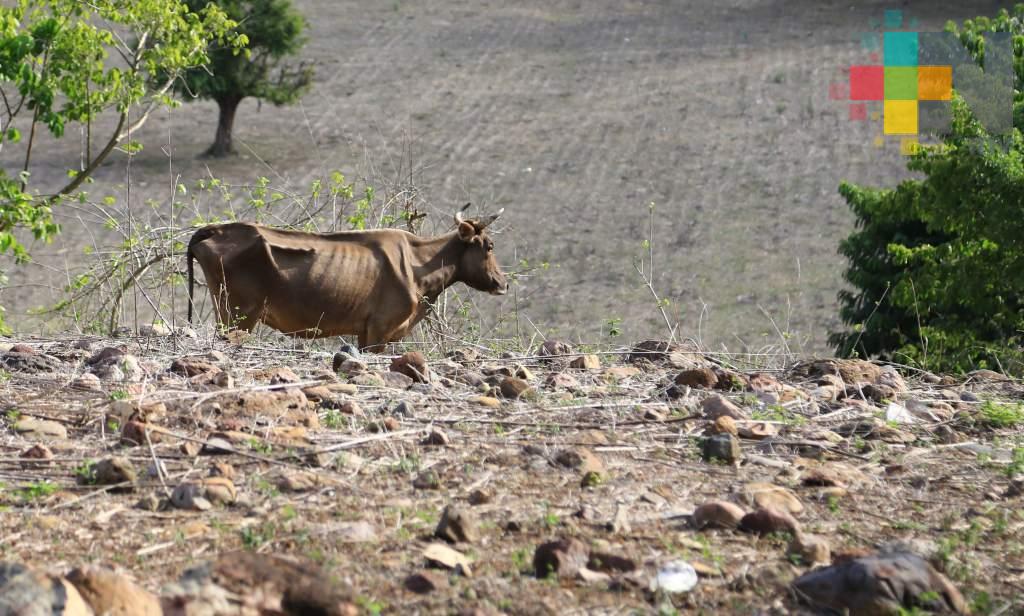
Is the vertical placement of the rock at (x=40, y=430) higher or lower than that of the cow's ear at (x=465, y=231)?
higher

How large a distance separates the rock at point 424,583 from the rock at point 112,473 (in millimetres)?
1215

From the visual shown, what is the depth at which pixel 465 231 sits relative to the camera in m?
9.80

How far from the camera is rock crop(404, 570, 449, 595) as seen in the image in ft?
9.53

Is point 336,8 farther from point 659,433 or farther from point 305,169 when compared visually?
point 659,433

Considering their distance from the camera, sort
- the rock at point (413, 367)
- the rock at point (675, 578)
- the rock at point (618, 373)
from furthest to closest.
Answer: the rock at point (618, 373), the rock at point (413, 367), the rock at point (675, 578)

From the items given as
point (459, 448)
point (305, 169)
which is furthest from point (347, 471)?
point (305, 169)

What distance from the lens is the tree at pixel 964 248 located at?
1106 cm

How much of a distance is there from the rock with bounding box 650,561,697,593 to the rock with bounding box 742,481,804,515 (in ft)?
1.89

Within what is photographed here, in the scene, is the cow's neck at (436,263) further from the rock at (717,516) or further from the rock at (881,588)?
the rock at (881,588)

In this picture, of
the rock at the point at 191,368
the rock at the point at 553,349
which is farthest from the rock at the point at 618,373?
the rock at the point at 191,368

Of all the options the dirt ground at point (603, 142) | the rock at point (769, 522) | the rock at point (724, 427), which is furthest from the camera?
the dirt ground at point (603, 142)

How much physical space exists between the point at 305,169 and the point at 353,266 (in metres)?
20.7

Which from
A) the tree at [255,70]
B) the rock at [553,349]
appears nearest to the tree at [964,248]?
the rock at [553,349]

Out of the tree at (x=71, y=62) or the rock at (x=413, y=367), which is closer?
the rock at (x=413, y=367)
